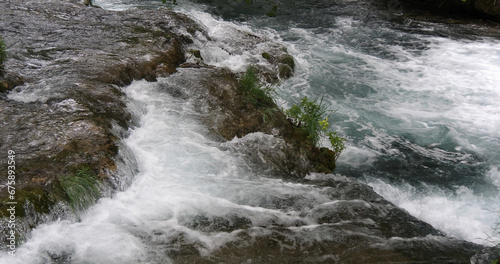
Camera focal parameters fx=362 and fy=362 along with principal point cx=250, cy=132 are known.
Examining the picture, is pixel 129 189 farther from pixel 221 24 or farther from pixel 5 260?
pixel 221 24

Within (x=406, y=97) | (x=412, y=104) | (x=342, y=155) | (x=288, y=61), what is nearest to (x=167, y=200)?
(x=342, y=155)

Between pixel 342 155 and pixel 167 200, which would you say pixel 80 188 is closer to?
pixel 167 200

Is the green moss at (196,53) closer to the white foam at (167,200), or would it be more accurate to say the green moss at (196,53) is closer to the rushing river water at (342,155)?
the rushing river water at (342,155)

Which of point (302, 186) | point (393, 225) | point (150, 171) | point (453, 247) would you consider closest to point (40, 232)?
point (150, 171)

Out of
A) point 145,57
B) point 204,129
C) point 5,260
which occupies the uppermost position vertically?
point 145,57

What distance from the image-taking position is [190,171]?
15.9 ft

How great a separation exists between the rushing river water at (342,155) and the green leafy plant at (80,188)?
14 cm

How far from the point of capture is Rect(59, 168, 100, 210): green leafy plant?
3963 mm

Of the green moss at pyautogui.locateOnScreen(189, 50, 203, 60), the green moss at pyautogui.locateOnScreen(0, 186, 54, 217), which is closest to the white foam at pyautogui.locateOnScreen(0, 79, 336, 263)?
the green moss at pyautogui.locateOnScreen(0, 186, 54, 217)

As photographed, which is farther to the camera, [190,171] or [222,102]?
[222,102]

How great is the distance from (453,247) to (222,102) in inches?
155

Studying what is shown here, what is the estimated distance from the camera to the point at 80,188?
4.05 meters

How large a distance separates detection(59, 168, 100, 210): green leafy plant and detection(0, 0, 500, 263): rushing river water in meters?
0.14

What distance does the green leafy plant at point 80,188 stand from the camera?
13.0 ft
